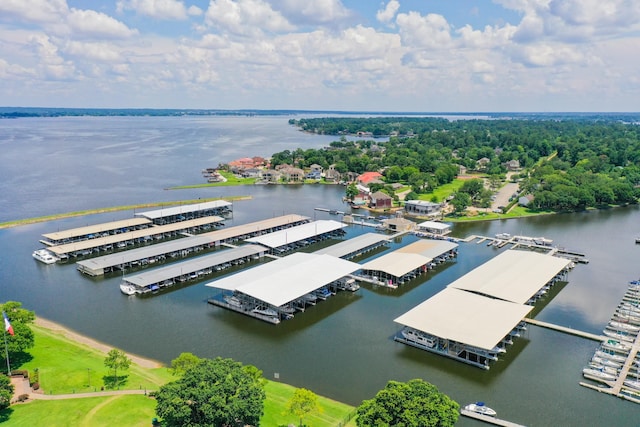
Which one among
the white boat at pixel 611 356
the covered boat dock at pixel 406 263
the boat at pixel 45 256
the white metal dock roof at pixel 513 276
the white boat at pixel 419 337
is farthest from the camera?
the boat at pixel 45 256

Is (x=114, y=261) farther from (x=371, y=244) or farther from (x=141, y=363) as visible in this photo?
(x=371, y=244)

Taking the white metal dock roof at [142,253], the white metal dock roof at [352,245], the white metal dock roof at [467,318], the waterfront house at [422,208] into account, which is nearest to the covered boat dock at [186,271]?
the white metal dock roof at [142,253]

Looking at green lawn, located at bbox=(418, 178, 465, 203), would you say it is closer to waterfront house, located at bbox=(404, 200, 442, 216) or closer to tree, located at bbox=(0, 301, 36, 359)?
waterfront house, located at bbox=(404, 200, 442, 216)

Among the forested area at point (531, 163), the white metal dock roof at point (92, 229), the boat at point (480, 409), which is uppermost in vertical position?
the forested area at point (531, 163)

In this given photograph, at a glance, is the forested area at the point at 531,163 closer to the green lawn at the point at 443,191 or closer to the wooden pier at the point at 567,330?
the green lawn at the point at 443,191

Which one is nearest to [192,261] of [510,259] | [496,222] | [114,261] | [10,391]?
[114,261]

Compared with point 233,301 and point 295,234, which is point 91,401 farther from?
point 295,234

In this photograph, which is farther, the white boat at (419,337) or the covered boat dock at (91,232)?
the covered boat dock at (91,232)
